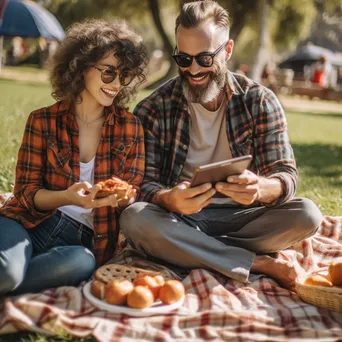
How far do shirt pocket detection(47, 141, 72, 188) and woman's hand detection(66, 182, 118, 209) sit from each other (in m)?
0.29

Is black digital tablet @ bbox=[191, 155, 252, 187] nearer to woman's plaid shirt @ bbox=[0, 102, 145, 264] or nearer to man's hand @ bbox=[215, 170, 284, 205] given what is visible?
man's hand @ bbox=[215, 170, 284, 205]

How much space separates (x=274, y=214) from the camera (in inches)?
157

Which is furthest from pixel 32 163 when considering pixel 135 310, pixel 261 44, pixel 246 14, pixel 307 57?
pixel 307 57

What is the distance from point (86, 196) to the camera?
339 centimetres

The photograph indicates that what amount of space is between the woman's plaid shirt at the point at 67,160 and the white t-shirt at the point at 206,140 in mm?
452

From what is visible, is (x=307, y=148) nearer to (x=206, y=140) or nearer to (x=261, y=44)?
(x=206, y=140)

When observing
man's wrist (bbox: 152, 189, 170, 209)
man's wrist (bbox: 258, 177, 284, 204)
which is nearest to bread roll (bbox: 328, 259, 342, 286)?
man's wrist (bbox: 258, 177, 284, 204)

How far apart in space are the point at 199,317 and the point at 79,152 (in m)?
1.35

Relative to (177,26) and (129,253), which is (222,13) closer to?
(177,26)

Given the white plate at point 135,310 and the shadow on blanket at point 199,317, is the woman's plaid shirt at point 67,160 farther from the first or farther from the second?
the white plate at point 135,310

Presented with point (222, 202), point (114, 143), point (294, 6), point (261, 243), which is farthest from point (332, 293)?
point (294, 6)

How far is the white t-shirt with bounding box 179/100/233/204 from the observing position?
167 inches

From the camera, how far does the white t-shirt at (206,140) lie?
423 cm

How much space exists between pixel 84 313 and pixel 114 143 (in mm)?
1188
